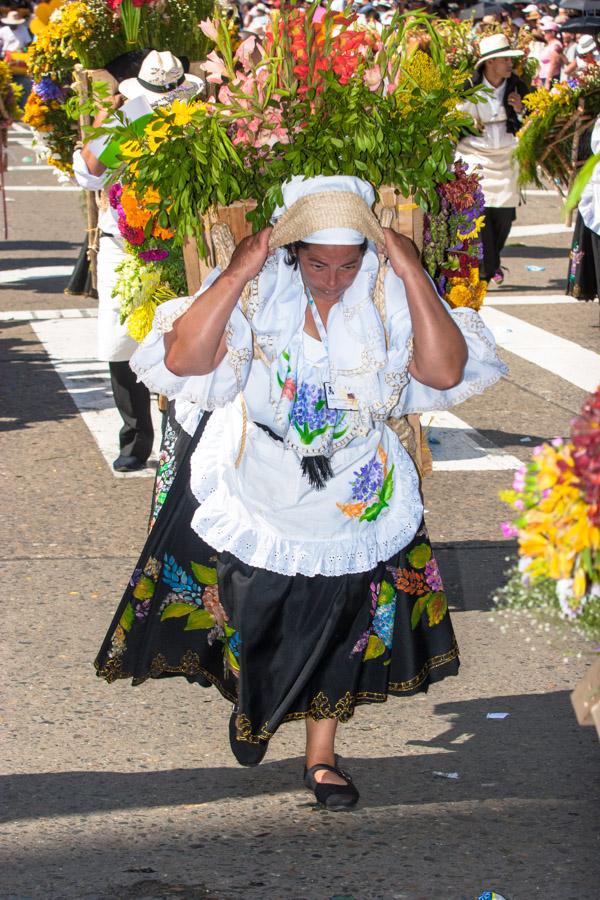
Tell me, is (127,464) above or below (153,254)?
below

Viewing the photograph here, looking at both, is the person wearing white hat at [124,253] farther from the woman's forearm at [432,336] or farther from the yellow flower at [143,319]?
the woman's forearm at [432,336]

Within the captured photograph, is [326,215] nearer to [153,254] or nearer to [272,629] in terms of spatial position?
[272,629]

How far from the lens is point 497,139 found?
40.6 ft

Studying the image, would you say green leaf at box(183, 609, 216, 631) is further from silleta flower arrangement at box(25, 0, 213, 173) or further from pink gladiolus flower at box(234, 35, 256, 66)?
silleta flower arrangement at box(25, 0, 213, 173)

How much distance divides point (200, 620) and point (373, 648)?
1.90 ft

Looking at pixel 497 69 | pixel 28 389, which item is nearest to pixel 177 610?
pixel 28 389

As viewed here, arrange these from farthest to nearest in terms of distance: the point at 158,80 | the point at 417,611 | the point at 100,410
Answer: the point at 100,410 → the point at 158,80 → the point at 417,611

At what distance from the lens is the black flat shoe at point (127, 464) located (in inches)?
302

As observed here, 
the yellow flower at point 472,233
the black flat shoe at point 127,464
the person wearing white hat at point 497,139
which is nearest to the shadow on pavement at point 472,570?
the yellow flower at point 472,233

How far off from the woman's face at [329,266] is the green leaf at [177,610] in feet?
3.74

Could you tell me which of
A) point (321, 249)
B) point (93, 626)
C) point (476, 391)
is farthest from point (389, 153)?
point (93, 626)

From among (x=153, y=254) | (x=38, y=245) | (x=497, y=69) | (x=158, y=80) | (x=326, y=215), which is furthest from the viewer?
(x=38, y=245)

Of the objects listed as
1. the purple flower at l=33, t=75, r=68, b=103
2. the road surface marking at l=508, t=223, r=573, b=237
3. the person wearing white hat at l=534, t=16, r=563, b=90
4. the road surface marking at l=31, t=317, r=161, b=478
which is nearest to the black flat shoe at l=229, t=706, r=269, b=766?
the road surface marking at l=31, t=317, r=161, b=478

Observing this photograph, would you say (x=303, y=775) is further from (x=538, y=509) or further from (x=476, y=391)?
(x=538, y=509)
